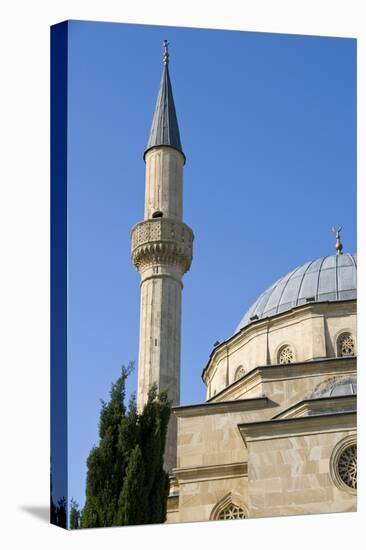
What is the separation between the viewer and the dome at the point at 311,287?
754 inches

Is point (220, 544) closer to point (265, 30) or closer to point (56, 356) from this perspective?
point (56, 356)

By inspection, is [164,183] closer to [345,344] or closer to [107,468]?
[345,344]

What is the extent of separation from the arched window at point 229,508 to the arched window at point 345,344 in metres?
3.66

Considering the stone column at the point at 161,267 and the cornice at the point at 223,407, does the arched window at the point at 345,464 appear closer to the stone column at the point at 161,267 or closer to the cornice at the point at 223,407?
the cornice at the point at 223,407

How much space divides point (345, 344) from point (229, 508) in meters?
3.94

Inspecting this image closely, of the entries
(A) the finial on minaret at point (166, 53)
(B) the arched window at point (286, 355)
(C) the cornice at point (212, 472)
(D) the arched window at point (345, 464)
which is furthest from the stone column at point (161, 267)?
(D) the arched window at point (345, 464)

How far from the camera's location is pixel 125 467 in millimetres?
12531

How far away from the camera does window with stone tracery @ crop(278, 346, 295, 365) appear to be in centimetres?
1848

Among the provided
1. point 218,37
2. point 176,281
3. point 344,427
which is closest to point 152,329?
point 176,281

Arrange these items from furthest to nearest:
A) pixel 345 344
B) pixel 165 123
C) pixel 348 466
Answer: pixel 165 123
pixel 345 344
pixel 348 466

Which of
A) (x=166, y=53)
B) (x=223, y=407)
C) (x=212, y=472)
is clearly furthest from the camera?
(x=223, y=407)

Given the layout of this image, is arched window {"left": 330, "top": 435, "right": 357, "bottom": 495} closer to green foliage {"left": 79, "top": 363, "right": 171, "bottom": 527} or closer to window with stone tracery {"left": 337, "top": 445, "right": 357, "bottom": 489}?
window with stone tracery {"left": 337, "top": 445, "right": 357, "bottom": 489}

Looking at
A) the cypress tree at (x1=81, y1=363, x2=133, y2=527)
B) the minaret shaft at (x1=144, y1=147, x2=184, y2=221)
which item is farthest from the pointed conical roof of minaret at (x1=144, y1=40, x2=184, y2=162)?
the cypress tree at (x1=81, y1=363, x2=133, y2=527)

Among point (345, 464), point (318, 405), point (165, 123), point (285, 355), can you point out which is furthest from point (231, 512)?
point (165, 123)
